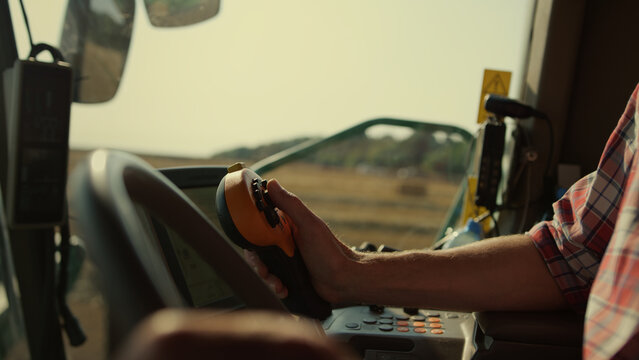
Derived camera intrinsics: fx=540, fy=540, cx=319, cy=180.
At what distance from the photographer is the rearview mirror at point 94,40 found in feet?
4.20

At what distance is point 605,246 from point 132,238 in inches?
35.9

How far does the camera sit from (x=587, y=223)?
1.02 m

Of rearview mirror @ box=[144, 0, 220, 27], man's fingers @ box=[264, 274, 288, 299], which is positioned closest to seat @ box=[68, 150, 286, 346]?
man's fingers @ box=[264, 274, 288, 299]

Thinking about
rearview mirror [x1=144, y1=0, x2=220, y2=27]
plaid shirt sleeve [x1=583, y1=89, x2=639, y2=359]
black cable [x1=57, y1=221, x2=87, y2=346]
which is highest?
rearview mirror [x1=144, y1=0, x2=220, y2=27]

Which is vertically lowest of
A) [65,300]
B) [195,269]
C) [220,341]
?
[65,300]

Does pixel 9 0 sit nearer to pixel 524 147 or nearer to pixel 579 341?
pixel 579 341

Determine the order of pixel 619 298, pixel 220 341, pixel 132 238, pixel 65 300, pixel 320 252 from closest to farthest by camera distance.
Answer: pixel 220 341 < pixel 132 238 < pixel 619 298 < pixel 320 252 < pixel 65 300

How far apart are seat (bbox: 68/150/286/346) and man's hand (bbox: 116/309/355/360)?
0.10m

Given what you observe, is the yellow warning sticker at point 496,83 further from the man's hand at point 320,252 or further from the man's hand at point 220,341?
the man's hand at point 220,341

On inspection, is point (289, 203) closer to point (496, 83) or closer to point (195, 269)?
point (195, 269)

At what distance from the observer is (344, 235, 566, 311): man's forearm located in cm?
109

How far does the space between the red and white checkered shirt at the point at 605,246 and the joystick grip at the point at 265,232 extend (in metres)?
0.48

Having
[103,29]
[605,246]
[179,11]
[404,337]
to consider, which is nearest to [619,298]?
[605,246]

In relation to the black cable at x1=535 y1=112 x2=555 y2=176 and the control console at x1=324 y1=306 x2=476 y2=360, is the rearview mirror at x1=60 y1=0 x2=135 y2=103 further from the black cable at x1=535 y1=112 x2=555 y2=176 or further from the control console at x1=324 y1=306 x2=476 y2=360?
the black cable at x1=535 y1=112 x2=555 y2=176
